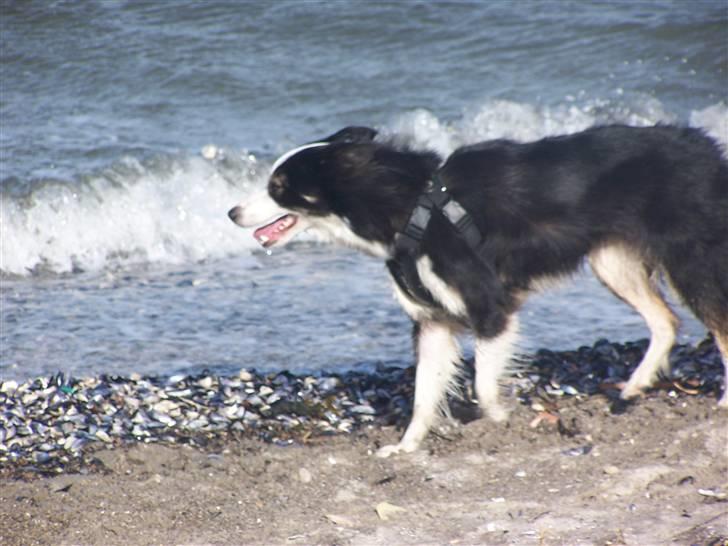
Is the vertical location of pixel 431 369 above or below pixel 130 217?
above

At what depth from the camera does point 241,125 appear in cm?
1145

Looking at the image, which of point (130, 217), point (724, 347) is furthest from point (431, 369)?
point (130, 217)

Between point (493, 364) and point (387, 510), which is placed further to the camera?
point (493, 364)

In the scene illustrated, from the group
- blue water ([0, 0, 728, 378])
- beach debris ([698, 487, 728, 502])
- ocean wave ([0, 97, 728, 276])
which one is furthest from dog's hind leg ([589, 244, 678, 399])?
ocean wave ([0, 97, 728, 276])

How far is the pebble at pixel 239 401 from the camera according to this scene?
5.14 meters

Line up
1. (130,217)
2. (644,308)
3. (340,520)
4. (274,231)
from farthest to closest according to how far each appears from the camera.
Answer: (130,217), (644,308), (274,231), (340,520)

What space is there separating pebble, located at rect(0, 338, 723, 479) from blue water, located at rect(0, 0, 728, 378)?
0.44 m

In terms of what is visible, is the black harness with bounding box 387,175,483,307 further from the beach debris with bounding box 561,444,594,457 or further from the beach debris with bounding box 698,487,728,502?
the beach debris with bounding box 698,487,728,502

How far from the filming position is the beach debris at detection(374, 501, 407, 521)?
13.9ft

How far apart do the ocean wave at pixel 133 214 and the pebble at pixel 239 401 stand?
2886 mm

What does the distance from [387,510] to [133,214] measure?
19.2ft

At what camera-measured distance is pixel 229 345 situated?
666 cm

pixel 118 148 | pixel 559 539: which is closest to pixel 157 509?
pixel 559 539

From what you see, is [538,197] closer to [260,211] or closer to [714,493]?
[260,211]
